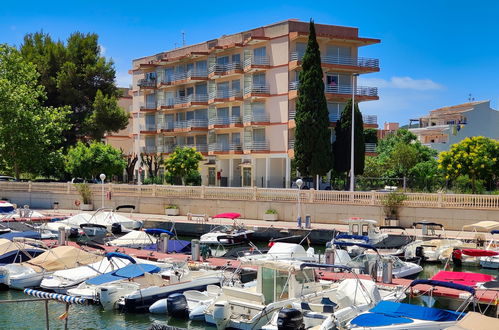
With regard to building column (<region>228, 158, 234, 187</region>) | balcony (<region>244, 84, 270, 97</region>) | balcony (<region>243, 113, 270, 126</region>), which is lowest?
building column (<region>228, 158, 234, 187</region>)

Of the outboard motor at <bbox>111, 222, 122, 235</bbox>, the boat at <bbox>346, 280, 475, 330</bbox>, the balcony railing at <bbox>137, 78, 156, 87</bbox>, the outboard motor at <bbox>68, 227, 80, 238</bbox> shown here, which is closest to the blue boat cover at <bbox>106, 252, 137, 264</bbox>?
the boat at <bbox>346, 280, 475, 330</bbox>

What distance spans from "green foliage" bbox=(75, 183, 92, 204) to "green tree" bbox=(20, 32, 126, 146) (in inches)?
834

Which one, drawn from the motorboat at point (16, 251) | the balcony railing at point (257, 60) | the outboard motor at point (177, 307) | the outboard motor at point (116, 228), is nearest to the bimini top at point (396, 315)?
the outboard motor at point (177, 307)

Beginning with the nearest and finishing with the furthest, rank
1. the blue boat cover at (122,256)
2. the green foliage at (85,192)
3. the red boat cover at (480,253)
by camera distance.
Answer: the blue boat cover at (122,256) < the red boat cover at (480,253) < the green foliage at (85,192)

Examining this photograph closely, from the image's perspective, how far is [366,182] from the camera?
79.0 meters

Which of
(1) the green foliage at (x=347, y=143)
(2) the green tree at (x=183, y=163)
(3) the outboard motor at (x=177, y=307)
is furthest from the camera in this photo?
(2) the green tree at (x=183, y=163)

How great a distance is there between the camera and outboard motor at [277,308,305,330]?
2181cm

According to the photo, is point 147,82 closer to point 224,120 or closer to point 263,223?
point 224,120

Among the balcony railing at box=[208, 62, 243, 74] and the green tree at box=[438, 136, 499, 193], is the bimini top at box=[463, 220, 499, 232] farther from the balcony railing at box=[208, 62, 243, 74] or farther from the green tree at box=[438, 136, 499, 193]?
the balcony railing at box=[208, 62, 243, 74]

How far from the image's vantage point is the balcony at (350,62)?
7125 centimetres

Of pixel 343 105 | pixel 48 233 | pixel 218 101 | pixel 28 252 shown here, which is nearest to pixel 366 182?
pixel 343 105

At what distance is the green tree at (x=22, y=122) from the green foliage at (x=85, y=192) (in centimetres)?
844

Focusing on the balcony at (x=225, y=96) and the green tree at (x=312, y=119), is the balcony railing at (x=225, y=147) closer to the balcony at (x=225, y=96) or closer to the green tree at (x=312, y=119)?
the balcony at (x=225, y=96)

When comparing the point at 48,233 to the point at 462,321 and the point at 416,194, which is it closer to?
the point at 416,194
